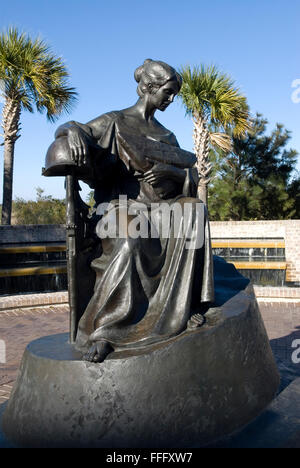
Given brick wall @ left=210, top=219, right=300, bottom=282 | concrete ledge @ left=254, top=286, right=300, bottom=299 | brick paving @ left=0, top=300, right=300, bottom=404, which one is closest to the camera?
brick paving @ left=0, top=300, right=300, bottom=404

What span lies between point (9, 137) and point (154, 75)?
11738 mm

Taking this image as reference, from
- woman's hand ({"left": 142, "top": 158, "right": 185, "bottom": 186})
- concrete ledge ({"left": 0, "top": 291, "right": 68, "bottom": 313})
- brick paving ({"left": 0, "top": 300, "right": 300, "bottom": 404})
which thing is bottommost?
brick paving ({"left": 0, "top": 300, "right": 300, "bottom": 404})

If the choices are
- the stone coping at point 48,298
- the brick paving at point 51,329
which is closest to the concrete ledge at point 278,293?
the stone coping at point 48,298

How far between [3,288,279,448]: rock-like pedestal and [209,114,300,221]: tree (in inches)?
666

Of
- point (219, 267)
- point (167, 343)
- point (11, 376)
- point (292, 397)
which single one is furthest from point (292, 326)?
point (167, 343)

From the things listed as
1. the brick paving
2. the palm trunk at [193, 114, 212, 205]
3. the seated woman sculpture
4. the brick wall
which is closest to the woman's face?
the seated woman sculpture

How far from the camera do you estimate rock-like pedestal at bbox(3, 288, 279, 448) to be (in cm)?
234

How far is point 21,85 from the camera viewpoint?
1381cm

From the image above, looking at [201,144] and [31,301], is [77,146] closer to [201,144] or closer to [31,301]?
[31,301]

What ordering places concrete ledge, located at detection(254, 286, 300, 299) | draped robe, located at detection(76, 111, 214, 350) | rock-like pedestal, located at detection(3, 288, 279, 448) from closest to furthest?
rock-like pedestal, located at detection(3, 288, 279, 448), draped robe, located at detection(76, 111, 214, 350), concrete ledge, located at detection(254, 286, 300, 299)

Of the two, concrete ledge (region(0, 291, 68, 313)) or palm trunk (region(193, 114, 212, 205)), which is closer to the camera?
concrete ledge (region(0, 291, 68, 313))

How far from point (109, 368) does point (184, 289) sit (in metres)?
0.71

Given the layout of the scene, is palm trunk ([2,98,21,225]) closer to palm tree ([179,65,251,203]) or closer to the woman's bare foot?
palm tree ([179,65,251,203])

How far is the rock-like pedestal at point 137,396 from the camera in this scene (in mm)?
2338
